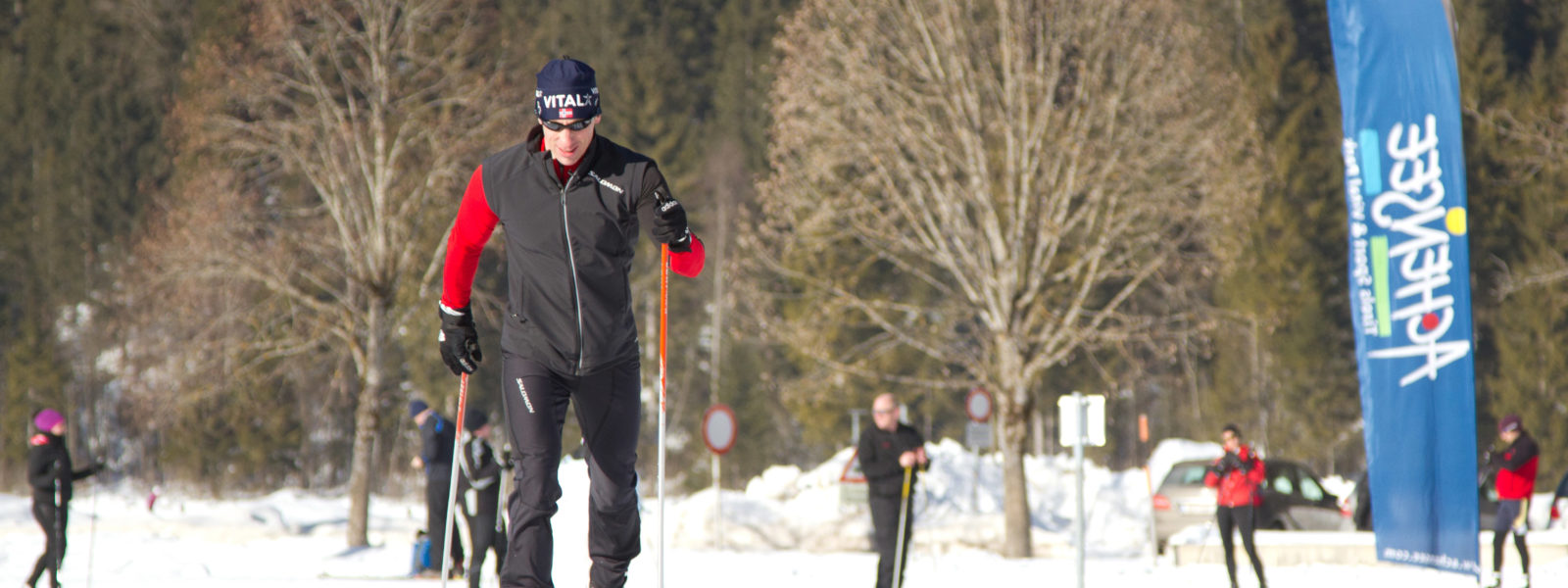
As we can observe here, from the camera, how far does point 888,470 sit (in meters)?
11.0

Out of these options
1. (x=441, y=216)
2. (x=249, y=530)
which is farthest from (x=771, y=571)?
(x=441, y=216)

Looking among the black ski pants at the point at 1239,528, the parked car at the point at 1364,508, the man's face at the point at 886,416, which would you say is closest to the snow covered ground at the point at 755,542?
the black ski pants at the point at 1239,528

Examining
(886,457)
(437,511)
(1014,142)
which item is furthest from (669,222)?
(1014,142)

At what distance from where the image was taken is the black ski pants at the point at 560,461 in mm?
4977

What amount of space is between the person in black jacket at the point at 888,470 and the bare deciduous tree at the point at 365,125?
11852mm

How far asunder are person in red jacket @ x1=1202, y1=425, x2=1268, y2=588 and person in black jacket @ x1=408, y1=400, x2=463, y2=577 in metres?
6.23

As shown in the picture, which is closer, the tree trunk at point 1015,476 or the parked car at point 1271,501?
the parked car at point 1271,501

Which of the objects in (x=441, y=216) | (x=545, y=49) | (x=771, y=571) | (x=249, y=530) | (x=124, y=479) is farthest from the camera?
(x=545, y=49)

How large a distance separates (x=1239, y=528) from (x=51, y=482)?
9.26 meters

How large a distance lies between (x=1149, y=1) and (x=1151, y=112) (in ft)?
4.85

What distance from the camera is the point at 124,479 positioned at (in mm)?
48125

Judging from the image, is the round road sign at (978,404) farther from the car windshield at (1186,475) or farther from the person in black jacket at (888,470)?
the person in black jacket at (888,470)

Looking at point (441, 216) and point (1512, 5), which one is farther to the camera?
point (1512, 5)

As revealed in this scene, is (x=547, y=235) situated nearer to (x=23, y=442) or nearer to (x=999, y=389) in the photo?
(x=999, y=389)
